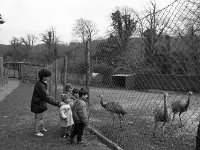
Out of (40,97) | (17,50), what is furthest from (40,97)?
(17,50)

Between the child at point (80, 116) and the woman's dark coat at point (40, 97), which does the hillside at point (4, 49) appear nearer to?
the woman's dark coat at point (40, 97)

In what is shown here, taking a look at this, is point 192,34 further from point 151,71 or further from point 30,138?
point 30,138

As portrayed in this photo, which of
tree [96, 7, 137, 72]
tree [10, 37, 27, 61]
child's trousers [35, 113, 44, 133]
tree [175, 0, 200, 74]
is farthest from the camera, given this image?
tree [10, 37, 27, 61]

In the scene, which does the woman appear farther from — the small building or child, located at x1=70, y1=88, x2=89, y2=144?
the small building

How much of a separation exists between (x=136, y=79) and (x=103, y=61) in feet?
4.93

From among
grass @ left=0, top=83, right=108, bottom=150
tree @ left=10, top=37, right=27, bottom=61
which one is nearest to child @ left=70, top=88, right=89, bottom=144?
grass @ left=0, top=83, right=108, bottom=150

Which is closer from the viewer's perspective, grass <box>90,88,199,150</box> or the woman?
grass <box>90,88,199,150</box>

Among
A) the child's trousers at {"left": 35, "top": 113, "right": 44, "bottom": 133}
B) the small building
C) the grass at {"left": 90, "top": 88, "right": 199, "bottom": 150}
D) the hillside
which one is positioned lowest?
the grass at {"left": 90, "top": 88, "right": 199, "bottom": 150}

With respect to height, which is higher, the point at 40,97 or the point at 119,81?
the point at 119,81

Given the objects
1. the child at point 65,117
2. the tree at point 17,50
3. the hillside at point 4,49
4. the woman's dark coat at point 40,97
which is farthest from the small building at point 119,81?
the hillside at point 4,49

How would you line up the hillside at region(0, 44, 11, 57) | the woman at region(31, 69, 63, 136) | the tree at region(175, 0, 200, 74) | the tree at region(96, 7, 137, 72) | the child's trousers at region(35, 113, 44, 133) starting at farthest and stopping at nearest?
the hillside at region(0, 44, 11, 57), the child's trousers at region(35, 113, 44, 133), the woman at region(31, 69, 63, 136), the tree at region(96, 7, 137, 72), the tree at region(175, 0, 200, 74)

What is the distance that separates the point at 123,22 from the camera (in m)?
6.12

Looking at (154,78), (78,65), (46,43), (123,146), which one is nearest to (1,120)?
(78,65)

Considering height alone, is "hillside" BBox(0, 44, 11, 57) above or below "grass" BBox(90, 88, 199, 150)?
above
